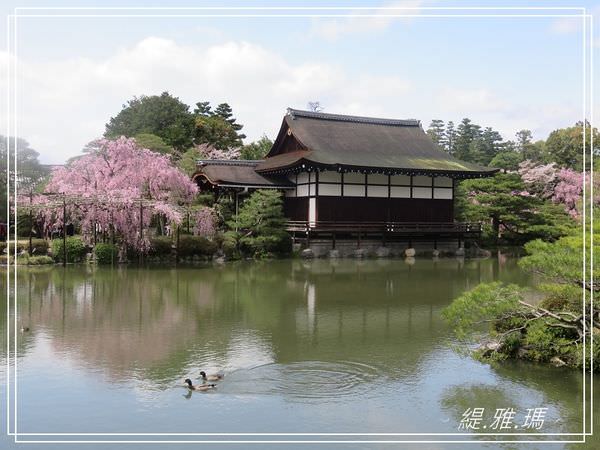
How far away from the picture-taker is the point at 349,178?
2545 cm

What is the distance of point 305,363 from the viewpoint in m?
8.30

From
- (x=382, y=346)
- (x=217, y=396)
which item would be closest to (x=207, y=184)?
(x=382, y=346)

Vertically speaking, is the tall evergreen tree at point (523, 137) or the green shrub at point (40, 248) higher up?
the tall evergreen tree at point (523, 137)

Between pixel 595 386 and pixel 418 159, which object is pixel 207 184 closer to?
pixel 418 159

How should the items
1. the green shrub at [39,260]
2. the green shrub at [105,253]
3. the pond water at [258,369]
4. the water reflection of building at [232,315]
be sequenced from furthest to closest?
1. the green shrub at [105,253]
2. the green shrub at [39,260]
3. the water reflection of building at [232,315]
4. the pond water at [258,369]

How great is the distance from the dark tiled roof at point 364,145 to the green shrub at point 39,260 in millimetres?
9834

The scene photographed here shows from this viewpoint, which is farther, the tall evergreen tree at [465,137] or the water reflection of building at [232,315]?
the tall evergreen tree at [465,137]

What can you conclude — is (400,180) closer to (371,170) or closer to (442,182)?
(371,170)

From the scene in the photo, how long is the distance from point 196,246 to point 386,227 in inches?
320

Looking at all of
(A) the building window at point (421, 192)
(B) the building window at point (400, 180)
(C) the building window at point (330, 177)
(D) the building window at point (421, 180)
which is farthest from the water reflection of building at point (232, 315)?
(D) the building window at point (421, 180)

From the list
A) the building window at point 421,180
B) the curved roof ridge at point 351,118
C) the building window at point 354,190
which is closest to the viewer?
the building window at point 354,190

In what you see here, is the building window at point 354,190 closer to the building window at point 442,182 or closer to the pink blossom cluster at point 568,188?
the building window at point 442,182

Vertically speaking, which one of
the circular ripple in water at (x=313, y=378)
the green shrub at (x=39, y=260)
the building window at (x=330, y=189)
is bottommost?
the circular ripple in water at (x=313, y=378)

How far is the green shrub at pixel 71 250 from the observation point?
787 inches
